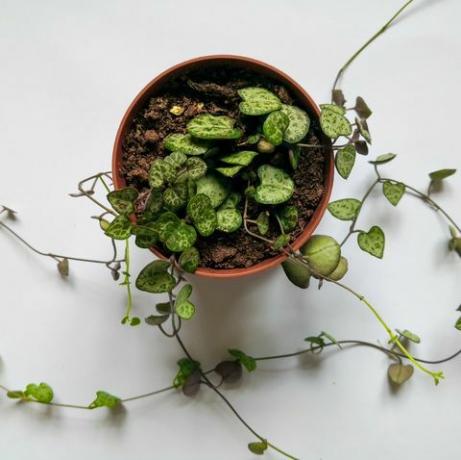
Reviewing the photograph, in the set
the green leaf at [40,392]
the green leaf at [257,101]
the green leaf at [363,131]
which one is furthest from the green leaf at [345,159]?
the green leaf at [40,392]

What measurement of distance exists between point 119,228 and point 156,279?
111 millimetres

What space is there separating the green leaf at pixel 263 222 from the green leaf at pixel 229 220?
0.04 metres

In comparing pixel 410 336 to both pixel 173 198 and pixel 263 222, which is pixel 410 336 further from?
pixel 173 198

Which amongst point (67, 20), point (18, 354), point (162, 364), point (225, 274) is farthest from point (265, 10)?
point (18, 354)

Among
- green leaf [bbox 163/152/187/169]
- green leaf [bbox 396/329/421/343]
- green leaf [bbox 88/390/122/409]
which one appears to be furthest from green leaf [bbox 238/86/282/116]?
green leaf [bbox 88/390/122/409]

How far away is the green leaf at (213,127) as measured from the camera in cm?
90

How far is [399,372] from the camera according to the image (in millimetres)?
1232

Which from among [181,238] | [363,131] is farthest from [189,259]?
[363,131]

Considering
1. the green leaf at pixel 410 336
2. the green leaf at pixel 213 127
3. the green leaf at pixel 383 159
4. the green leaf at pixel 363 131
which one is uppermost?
the green leaf at pixel 363 131

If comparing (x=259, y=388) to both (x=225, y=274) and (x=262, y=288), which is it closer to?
(x=262, y=288)

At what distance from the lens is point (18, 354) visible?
127 centimetres

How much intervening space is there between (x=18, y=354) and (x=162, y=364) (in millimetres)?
340

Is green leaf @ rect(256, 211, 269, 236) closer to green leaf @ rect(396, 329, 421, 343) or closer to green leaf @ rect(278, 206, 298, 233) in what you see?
green leaf @ rect(278, 206, 298, 233)

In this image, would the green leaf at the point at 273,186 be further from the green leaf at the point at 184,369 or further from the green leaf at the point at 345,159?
the green leaf at the point at 184,369
